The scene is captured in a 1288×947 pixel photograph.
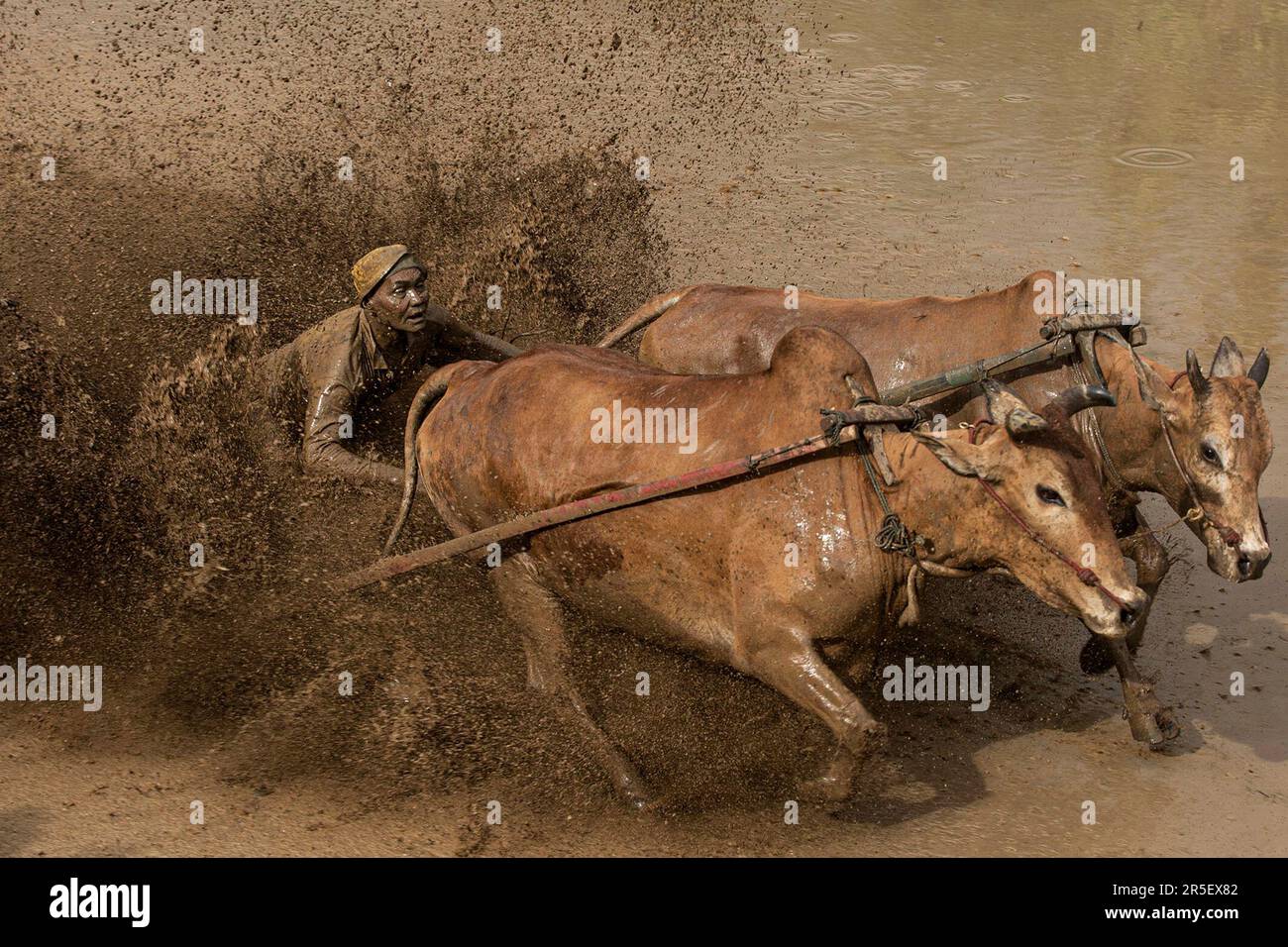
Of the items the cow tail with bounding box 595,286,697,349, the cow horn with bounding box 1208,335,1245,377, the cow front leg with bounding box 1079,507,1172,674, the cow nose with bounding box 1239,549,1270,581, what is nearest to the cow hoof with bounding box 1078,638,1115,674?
the cow front leg with bounding box 1079,507,1172,674

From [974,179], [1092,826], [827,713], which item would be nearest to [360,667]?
[827,713]

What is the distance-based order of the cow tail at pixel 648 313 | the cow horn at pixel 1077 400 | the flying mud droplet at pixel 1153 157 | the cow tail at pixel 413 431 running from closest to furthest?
the cow horn at pixel 1077 400
the cow tail at pixel 413 431
the cow tail at pixel 648 313
the flying mud droplet at pixel 1153 157

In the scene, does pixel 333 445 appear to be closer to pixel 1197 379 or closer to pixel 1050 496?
pixel 1050 496

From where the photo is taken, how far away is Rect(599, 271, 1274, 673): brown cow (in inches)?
223

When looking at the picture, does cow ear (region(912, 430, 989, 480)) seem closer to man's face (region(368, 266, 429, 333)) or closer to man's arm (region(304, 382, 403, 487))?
man's arm (region(304, 382, 403, 487))

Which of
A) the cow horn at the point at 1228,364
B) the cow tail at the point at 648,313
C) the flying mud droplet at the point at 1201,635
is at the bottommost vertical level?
the flying mud droplet at the point at 1201,635

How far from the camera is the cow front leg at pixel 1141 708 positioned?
20.0 ft

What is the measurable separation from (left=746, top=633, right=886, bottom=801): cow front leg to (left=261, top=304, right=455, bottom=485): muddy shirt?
214 cm

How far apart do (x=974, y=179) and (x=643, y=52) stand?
11.2 ft

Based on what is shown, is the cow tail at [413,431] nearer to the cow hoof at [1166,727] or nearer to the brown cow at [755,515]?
the brown cow at [755,515]

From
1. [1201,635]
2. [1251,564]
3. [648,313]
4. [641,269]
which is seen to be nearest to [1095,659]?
[1201,635]

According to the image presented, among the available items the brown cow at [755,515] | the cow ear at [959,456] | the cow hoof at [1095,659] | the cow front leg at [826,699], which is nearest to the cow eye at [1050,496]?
the brown cow at [755,515]

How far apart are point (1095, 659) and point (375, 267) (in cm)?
359

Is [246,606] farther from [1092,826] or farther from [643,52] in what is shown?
[643,52]
